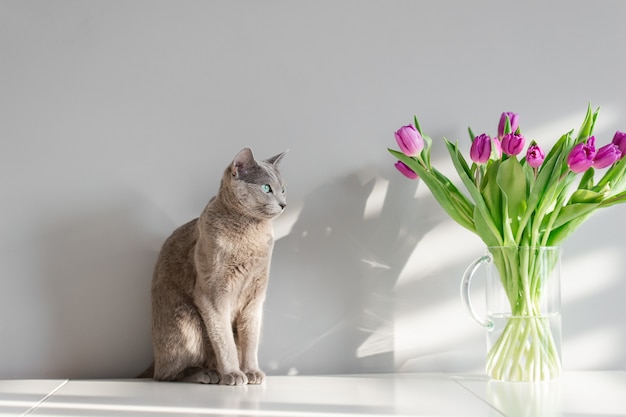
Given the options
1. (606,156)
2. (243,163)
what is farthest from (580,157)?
(243,163)

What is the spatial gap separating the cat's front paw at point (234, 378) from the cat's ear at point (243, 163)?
0.38 meters

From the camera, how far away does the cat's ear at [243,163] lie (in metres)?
1.41

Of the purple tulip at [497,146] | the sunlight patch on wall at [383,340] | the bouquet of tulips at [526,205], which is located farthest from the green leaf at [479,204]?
the sunlight patch on wall at [383,340]

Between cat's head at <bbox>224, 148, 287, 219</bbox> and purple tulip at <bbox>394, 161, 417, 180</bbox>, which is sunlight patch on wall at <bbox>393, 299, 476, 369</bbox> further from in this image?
cat's head at <bbox>224, 148, 287, 219</bbox>

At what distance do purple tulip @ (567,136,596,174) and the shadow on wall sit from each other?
0.40 m

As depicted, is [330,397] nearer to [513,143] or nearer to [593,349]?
[513,143]

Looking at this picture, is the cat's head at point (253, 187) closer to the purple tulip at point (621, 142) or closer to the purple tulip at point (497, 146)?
the purple tulip at point (497, 146)

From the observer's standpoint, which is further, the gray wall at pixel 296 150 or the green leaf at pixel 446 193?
the gray wall at pixel 296 150

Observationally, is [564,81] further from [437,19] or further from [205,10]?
[205,10]

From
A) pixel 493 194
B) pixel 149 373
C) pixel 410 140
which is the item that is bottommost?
pixel 149 373

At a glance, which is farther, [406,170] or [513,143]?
[406,170]

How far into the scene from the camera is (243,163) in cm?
142

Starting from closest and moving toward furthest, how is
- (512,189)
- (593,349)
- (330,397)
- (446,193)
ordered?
(330,397)
(512,189)
(446,193)
(593,349)

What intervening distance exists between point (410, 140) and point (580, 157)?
0.32m
